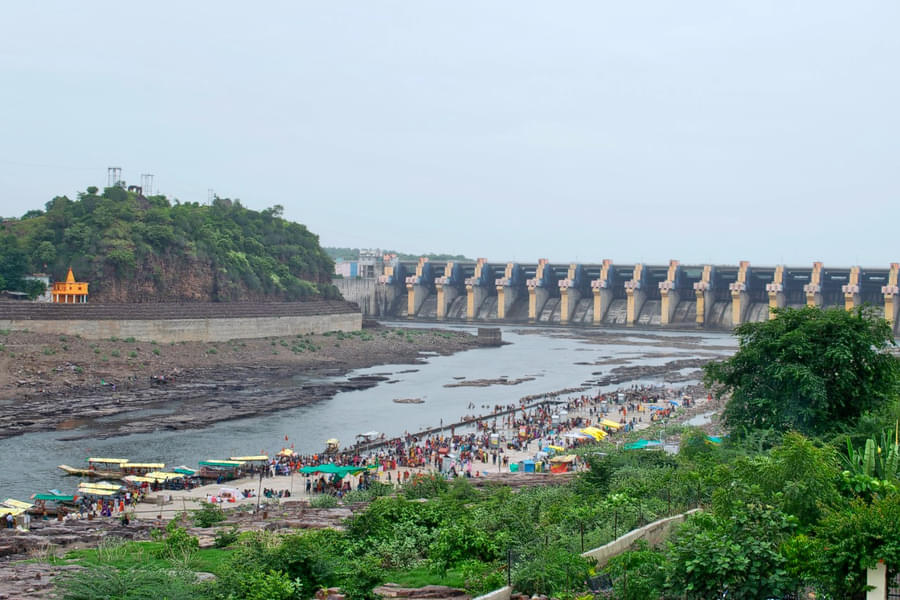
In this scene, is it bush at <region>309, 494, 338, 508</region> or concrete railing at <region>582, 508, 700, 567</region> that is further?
bush at <region>309, 494, 338, 508</region>

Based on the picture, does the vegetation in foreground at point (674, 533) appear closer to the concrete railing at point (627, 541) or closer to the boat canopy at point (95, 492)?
the concrete railing at point (627, 541)

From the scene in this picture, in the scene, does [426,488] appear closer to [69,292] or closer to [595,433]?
[595,433]

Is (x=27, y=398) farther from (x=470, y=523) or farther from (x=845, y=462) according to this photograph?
(x=845, y=462)

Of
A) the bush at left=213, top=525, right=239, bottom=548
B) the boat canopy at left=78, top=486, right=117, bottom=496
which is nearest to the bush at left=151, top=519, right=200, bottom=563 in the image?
the bush at left=213, top=525, right=239, bottom=548

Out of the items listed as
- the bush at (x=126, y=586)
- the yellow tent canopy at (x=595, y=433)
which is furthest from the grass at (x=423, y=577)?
the yellow tent canopy at (x=595, y=433)

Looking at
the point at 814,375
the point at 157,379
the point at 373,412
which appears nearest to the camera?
the point at 814,375

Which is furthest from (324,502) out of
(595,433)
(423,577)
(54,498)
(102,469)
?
(595,433)

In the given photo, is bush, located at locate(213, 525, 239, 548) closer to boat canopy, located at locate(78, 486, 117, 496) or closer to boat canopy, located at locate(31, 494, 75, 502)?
boat canopy, located at locate(31, 494, 75, 502)
